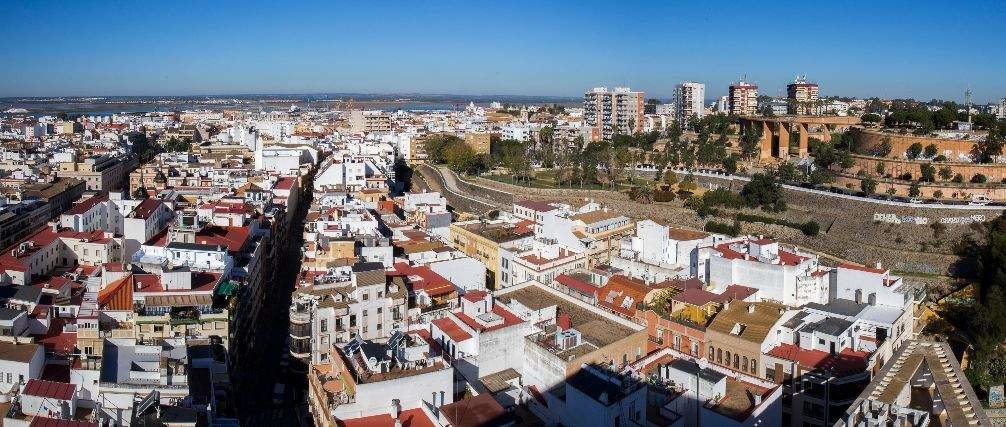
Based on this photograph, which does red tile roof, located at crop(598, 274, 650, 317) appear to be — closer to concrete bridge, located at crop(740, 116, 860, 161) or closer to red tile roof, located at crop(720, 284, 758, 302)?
red tile roof, located at crop(720, 284, 758, 302)

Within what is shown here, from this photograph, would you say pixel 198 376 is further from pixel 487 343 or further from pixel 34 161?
pixel 34 161

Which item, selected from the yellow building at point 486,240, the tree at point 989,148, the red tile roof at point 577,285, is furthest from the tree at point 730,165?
the red tile roof at point 577,285

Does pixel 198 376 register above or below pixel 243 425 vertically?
above

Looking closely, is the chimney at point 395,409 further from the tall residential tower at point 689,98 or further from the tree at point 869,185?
the tall residential tower at point 689,98

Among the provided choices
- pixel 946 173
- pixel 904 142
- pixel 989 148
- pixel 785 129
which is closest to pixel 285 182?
pixel 785 129

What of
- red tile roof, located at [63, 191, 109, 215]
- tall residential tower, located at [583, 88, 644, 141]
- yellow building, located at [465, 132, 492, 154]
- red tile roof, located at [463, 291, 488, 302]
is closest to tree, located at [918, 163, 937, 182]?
red tile roof, located at [463, 291, 488, 302]

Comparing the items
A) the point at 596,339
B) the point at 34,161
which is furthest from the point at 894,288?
the point at 34,161
